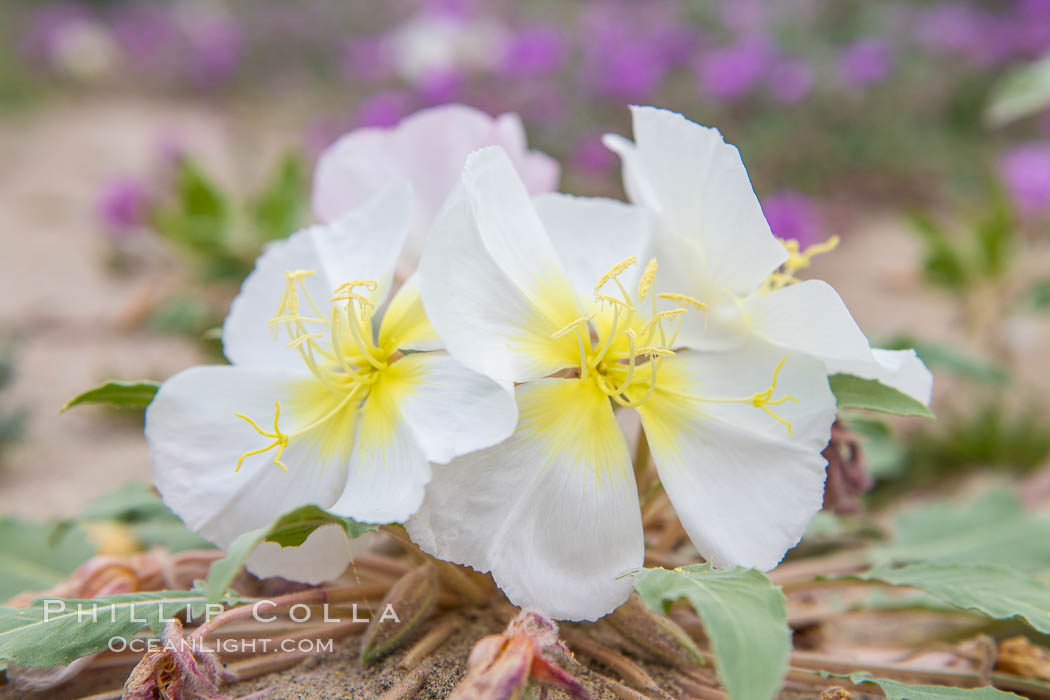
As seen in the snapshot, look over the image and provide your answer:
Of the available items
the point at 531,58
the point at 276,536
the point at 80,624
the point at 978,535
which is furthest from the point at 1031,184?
the point at 80,624

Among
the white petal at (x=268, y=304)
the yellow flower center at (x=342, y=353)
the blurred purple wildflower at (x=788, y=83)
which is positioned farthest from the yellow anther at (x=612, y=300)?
the blurred purple wildflower at (x=788, y=83)

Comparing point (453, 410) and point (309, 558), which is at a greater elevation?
point (453, 410)

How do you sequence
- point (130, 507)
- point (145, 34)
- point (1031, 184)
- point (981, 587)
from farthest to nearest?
1. point (145, 34)
2. point (1031, 184)
3. point (130, 507)
4. point (981, 587)

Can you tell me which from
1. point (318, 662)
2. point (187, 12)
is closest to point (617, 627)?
point (318, 662)

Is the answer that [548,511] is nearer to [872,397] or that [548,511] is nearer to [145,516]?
[872,397]

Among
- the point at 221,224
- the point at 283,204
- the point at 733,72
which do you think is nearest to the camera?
the point at 283,204

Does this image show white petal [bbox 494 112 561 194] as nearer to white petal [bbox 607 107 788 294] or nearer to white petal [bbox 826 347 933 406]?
white petal [bbox 607 107 788 294]

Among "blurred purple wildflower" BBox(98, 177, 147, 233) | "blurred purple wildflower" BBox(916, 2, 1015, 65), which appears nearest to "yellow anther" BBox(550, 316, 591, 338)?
"blurred purple wildflower" BBox(98, 177, 147, 233)
